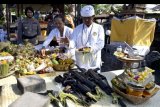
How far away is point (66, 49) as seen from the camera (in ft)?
10.1

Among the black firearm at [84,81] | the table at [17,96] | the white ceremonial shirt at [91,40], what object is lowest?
the table at [17,96]

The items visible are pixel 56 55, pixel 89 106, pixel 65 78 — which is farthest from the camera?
pixel 56 55

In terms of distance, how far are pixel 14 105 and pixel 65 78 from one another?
65 cm

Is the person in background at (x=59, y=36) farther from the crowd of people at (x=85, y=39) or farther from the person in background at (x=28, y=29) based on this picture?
the person in background at (x=28, y=29)

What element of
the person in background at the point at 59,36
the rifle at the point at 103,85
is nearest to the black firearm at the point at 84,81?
the rifle at the point at 103,85

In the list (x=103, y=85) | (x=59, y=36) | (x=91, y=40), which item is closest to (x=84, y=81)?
(x=103, y=85)

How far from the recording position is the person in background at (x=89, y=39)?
294cm

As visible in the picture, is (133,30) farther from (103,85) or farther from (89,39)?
(103,85)

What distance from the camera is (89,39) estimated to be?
3.13 meters

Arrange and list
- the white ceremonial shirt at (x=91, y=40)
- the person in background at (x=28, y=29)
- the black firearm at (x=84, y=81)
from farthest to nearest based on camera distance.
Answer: the person in background at (x=28, y=29) → the white ceremonial shirt at (x=91, y=40) → the black firearm at (x=84, y=81)

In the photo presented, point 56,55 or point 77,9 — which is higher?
point 77,9
